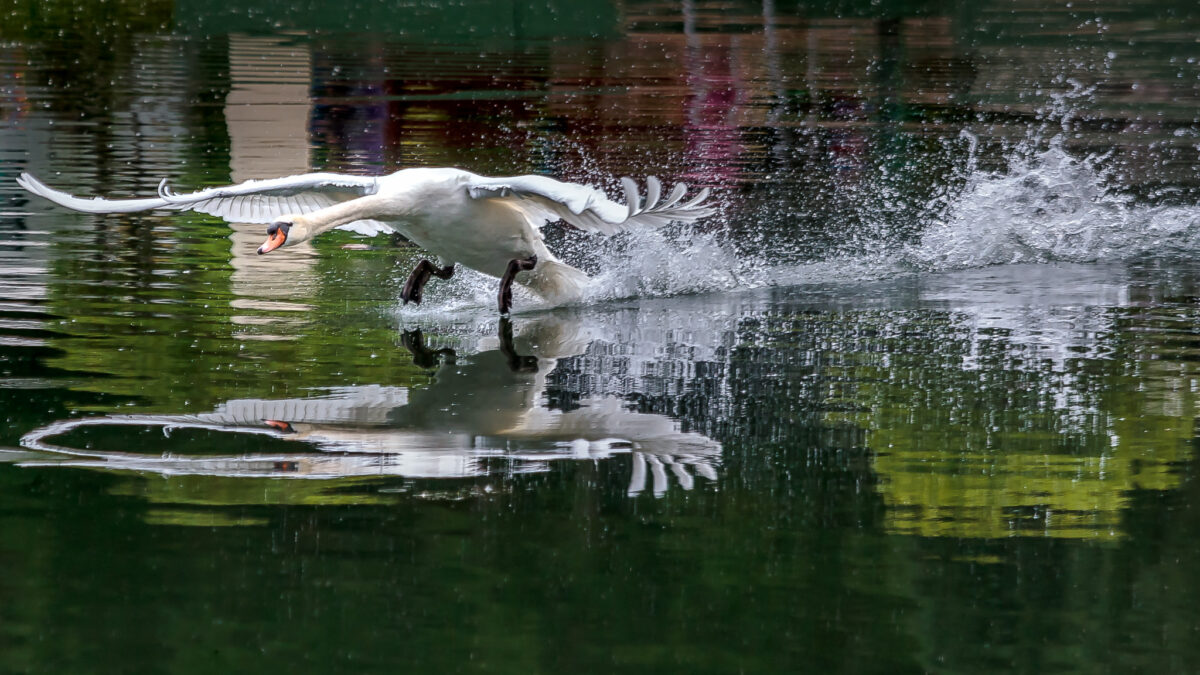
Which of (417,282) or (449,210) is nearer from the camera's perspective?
(449,210)

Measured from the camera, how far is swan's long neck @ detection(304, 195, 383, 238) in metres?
8.38

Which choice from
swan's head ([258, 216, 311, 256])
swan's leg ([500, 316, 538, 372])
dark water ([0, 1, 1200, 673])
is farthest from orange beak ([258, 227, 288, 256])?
swan's leg ([500, 316, 538, 372])

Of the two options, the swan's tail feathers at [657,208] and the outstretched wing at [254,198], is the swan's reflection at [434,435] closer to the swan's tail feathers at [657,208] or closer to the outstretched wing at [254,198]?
the swan's tail feathers at [657,208]

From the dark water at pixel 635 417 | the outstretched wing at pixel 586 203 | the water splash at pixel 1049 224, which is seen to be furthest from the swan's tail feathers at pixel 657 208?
the water splash at pixel 1049 224

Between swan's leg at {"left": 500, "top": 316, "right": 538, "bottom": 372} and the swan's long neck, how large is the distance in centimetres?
96

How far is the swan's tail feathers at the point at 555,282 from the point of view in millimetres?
9656

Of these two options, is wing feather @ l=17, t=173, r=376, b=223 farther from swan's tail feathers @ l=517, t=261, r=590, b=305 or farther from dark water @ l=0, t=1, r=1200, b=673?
swan's tail feathers @ l=517, t=261, r=590, b=305

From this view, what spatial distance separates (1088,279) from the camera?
33.6 feet

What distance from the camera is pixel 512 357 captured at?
830 centimetres

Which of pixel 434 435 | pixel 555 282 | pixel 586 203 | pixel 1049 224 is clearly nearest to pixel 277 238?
pixel 586 203

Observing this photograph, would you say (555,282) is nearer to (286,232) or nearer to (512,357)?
(512,357)

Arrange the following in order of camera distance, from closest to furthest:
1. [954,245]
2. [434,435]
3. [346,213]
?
1. [434,435]
2. [346,213]
3. [954,245]

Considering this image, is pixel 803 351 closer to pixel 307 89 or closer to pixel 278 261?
pixel 278 261

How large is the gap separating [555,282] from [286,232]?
6.74 feet
